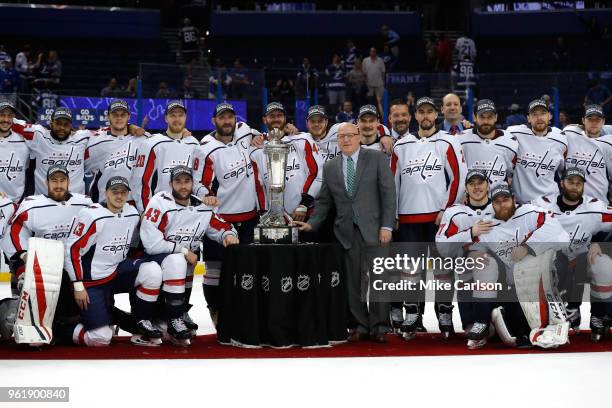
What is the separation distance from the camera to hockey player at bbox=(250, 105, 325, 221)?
754 cm

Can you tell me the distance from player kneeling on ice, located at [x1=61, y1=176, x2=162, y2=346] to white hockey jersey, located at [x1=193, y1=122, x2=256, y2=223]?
2.43 ft

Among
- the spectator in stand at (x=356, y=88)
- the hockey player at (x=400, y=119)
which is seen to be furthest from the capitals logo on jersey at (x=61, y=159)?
the spectator in stand at (x=356, y=88)

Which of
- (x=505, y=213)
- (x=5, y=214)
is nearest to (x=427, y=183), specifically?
(x=505, y=213)

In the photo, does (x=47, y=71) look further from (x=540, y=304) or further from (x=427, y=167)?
(x=540, y=304)

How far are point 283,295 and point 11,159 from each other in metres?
2.54

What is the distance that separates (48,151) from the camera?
766cm

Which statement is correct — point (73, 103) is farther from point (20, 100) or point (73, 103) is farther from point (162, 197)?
point (162, 197)

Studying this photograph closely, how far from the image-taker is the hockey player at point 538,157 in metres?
7.44

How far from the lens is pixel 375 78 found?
1474cm

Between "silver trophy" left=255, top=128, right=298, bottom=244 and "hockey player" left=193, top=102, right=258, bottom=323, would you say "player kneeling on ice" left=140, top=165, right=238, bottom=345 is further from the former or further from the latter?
"hockey player" left=193, top=102, right=258, bottom=323

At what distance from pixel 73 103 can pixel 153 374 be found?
26.1ft

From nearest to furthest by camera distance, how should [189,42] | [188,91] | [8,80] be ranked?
[188,91] → [8,80] → [189,42]

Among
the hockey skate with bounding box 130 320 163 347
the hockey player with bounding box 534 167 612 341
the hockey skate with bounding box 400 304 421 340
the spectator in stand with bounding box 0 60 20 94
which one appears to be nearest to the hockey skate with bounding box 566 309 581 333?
the hockey player with bounding box 534 167 612 341

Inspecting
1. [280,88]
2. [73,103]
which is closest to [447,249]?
[280,88]
